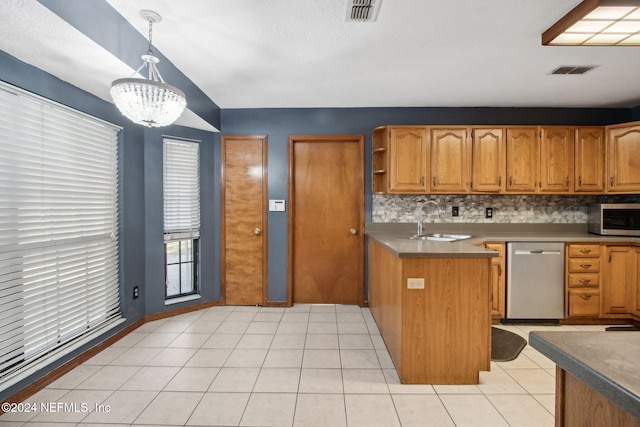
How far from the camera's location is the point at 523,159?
11.6 ft

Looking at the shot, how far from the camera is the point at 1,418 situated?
6.08ft

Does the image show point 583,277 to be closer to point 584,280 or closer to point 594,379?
point 584,280

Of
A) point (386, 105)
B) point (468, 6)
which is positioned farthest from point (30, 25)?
point (386, 105)

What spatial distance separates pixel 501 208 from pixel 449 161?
38.7 inches

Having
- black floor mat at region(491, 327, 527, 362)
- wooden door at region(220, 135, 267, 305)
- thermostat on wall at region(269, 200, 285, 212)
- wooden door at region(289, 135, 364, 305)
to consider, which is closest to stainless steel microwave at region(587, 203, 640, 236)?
black floor mat at region(491, 327, 527, 362)

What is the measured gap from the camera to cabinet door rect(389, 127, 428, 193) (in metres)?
3.55

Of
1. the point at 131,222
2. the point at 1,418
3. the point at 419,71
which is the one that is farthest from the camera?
the point at 131,222

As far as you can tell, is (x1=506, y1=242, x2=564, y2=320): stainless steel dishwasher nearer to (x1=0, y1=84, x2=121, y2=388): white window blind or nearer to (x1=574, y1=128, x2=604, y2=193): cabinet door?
(x1=574, y1=128, x2=604, y2=193): cabinet door

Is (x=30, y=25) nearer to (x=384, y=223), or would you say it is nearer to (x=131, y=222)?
(x=131, y=222)

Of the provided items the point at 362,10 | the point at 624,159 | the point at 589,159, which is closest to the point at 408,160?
the point at 362,10

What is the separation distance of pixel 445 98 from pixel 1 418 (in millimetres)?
4536

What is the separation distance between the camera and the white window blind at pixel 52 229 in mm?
1941

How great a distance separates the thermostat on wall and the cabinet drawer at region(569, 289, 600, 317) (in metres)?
3.32

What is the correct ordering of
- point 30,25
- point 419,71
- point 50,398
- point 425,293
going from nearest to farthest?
1. point 30,25
2. point 50,398
3. point 425,293
4. point 419,71
